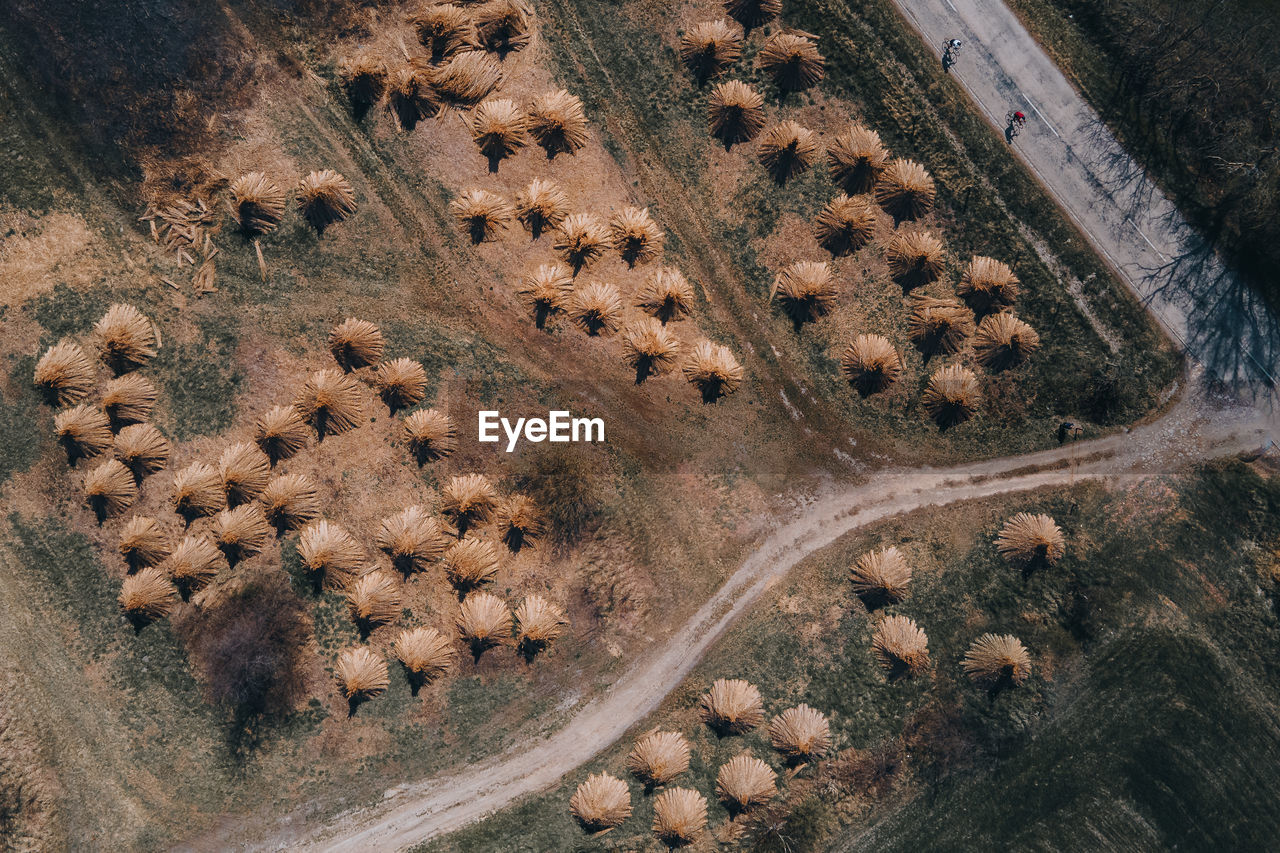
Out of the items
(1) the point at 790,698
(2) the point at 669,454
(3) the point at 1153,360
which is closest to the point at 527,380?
(2) the point at 669,454

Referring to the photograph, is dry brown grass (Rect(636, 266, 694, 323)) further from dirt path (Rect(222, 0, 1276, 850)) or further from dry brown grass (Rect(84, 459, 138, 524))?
dry brown grass (Rect(84, 459, 138, 524))

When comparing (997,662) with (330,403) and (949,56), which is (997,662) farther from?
(330,403)

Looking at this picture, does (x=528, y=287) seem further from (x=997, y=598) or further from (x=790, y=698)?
(x=997, y=598)

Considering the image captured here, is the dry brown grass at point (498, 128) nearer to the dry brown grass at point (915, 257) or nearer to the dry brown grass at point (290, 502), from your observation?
the dry brown grass at point (290, 502)

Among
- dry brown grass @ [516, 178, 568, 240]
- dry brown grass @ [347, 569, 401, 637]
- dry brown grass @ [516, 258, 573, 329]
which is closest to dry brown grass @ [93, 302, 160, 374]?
dry brown grass @ [347, 569, 401, 637]

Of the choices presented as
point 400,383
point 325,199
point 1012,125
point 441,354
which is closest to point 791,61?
point 1012,125
